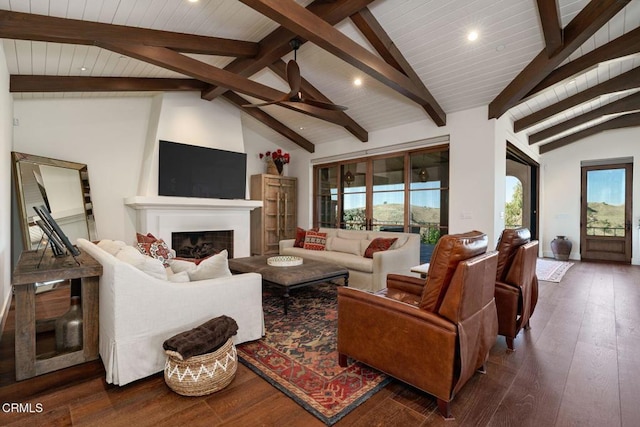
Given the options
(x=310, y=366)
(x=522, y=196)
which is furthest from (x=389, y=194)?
(x=522, y=196)

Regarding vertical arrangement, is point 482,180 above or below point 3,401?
above

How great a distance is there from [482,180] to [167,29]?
4.83 meters

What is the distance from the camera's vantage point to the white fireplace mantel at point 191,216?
496 cm

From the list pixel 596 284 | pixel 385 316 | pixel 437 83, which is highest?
pixel 437 83

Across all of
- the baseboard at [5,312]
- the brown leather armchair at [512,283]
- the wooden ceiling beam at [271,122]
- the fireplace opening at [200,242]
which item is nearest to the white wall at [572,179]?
the wooden ceiling beam at [271,122]

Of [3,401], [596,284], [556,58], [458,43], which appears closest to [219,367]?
[3,401]

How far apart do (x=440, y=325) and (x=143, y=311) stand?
1865 millimetres

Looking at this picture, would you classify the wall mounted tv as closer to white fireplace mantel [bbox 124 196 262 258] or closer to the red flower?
white fireplace mantel [bbox 124 196 262 258]

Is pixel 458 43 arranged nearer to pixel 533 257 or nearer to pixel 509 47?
pixel 509 47

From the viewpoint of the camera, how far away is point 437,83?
4.59m

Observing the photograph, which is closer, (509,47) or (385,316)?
(385,316)

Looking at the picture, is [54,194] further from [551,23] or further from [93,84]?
[551,23]

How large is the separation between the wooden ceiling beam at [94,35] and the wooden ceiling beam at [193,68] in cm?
7

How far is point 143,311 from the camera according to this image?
6.63ft
